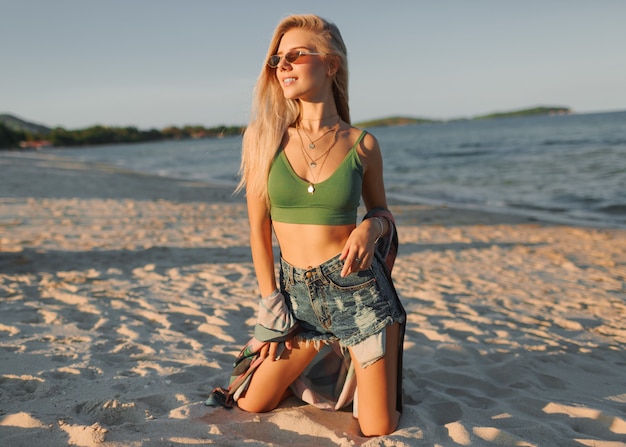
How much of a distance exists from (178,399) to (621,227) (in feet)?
32.1

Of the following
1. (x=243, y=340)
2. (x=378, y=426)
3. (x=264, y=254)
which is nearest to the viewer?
(x=378, y=426)

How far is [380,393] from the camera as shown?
2.72 metres

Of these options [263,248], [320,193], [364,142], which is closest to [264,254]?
[263,248]

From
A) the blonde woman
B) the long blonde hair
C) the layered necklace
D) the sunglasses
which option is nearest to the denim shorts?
the blonde woman

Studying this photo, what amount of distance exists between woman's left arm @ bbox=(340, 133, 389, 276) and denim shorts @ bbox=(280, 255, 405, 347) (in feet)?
0.32

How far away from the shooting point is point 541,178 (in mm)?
18172

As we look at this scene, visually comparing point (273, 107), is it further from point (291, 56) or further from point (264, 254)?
point (264, 254)

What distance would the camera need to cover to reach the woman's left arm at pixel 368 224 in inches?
101

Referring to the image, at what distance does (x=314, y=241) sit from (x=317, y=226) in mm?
81

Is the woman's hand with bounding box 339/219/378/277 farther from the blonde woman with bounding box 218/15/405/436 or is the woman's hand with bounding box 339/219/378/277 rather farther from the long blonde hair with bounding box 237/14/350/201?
the long blonde hair with bounding box 237/14/350/201

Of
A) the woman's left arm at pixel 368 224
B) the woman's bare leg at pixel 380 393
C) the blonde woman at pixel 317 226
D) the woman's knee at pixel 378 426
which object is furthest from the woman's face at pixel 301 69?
the woman's knee at pixel 378 426

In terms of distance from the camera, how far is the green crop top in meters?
2.64

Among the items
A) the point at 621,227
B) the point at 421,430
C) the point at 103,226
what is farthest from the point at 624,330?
the point at 103,226

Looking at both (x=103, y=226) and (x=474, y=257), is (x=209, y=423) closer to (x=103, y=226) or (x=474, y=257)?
(x=474, y=257)
